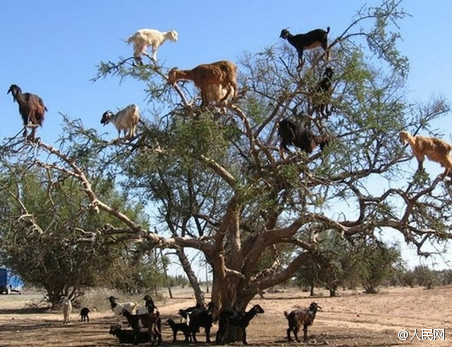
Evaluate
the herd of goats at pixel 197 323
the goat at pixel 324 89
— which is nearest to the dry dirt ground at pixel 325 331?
the herd of goats at pixel 197 323

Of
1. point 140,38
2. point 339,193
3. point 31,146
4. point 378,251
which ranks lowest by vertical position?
point 378,251

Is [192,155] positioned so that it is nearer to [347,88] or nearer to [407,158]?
[347,88]

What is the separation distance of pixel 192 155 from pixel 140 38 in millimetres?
2311

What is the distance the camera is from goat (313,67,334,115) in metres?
11.2

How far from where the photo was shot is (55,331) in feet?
60.2

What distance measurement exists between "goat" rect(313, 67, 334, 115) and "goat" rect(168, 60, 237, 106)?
1.54 meters

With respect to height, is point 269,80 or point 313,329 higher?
point 269,80

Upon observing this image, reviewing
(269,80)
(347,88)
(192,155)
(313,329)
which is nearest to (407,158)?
(347,88)

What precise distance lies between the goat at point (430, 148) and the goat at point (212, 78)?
3.24 m

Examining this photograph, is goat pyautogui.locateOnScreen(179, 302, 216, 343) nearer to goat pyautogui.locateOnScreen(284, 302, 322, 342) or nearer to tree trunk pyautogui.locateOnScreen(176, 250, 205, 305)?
goat pyautogui.locateOnScreen(284, 302, 322, 342)

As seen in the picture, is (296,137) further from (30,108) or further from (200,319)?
(30,108)

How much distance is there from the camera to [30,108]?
1060 cm

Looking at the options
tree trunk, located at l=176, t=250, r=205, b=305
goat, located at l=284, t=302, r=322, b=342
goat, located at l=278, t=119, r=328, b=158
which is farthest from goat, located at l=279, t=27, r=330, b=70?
tree trunk, located at l=176, t=250, r=205, b=305

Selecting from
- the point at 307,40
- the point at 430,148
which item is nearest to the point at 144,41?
the point at 307,40
